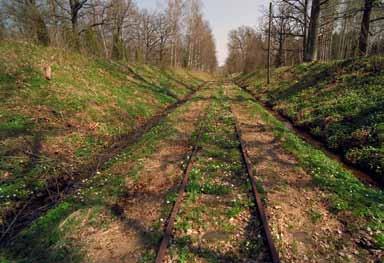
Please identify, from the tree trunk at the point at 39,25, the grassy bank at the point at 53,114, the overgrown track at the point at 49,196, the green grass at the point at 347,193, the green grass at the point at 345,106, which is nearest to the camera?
the green grass at the point at 347,193

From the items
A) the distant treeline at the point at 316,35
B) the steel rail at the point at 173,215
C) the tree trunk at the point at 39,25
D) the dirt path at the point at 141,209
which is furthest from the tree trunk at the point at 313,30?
the tree trunk at the point at 39,25

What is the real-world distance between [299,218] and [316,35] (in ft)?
75.4

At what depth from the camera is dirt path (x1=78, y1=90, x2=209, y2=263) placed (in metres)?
3.90

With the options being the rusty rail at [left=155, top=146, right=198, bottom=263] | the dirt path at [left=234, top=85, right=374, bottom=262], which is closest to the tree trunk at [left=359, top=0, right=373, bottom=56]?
the dirt path at [left=234, top=85, right=374, bottom=262]

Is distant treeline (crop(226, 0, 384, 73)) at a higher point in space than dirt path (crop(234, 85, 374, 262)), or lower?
higher

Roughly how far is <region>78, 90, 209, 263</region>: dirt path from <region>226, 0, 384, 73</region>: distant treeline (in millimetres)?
17652

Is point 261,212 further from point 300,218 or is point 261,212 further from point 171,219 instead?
point 171,219

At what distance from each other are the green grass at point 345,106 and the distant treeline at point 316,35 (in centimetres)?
384

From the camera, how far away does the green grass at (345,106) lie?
7938 mm

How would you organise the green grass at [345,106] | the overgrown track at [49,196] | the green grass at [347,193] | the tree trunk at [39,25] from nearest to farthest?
the green grass at [347,193], the overgrown track at [49,196], the green grass at [345,106], the tree trunk at [39,25]

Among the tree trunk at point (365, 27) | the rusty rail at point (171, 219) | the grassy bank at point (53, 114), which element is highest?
the tree trunk at point (365, 27)

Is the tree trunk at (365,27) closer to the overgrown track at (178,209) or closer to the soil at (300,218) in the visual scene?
the soil at (300,218)

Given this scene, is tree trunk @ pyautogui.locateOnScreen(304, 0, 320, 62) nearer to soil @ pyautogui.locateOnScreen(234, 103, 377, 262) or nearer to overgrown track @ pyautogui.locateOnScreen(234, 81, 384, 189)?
→ overgrown track @ pyautogui.locateOnScreen(234, 81, 384, 189)

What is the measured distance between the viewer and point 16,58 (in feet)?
40.4
